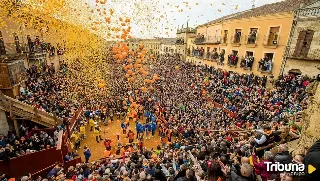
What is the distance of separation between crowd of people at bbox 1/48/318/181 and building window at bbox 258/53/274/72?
3.28 feet

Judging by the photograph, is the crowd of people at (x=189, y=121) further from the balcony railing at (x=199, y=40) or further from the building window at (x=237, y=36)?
the balcony railing at (x=199, y=40)

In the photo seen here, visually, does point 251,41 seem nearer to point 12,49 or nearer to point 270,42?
point 270,42

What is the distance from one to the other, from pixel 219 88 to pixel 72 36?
25777 millimetres

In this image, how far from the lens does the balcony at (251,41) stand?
18689mm

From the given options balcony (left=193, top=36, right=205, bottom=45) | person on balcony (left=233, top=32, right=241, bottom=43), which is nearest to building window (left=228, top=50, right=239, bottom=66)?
person on balcony (left=233, top=32, right=241, bottom=43)

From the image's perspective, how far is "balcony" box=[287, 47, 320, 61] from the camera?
13027 millimetres

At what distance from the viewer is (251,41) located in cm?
1922

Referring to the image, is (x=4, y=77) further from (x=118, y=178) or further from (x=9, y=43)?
(x=118, y=178)

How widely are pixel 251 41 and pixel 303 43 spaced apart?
562 cm

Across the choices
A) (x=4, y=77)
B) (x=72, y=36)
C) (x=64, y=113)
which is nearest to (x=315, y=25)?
(x=64, y=113)

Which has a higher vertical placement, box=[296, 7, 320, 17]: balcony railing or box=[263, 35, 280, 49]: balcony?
box=[296, 7, 320, 17]: balcony railing

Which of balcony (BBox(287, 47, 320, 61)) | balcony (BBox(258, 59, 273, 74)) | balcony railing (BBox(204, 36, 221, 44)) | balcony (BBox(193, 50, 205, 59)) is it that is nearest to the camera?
balcony (BBox(287, 47, 320, 61))

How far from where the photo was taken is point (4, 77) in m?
12.4

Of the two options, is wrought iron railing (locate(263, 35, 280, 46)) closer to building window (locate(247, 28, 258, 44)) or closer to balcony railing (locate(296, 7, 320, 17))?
building window (locate(247, 28, 258, 44))
